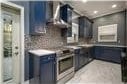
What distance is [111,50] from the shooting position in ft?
16.7

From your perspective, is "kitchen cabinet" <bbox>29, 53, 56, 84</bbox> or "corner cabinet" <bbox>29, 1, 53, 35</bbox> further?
"corner cabinet" <bbox>29, 1, 53, 35</bbox>

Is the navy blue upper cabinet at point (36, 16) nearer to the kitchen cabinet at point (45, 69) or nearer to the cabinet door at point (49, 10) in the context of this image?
the cabinet door at point (49, 10)

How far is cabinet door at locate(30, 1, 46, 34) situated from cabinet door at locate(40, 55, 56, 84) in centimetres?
87

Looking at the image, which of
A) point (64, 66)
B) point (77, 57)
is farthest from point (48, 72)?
point (77, 57)

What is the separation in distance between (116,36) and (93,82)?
348 centimetres

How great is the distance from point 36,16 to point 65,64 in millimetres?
1508

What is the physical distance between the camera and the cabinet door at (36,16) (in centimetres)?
238

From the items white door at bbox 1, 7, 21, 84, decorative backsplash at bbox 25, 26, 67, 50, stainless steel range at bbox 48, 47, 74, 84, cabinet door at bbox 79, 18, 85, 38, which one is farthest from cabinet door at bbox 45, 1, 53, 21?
A: cabinet door at bbox 79, 18, 85, 38

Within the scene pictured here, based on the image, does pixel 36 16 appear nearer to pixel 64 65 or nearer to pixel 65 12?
pixel 65 12

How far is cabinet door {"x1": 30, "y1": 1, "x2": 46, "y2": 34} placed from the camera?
7.82 feet

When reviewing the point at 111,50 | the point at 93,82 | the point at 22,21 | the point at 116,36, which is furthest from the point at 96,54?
the point at 22,21

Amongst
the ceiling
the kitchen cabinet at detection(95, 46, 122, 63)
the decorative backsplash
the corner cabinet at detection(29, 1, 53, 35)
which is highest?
the ceiling

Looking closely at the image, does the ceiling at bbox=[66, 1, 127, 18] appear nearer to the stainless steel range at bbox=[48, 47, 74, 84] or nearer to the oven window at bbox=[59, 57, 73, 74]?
the stainless steel range at bbox=[48, 47, 74, 84]

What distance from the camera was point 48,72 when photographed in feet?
6.84
